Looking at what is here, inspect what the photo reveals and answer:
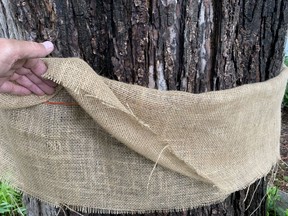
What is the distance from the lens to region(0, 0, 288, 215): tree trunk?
1003 mm

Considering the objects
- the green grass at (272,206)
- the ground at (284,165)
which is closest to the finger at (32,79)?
the green grass at (272,206)

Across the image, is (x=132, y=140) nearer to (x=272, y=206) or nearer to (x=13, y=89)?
(x=13, y=89)

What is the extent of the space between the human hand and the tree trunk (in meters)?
0.08

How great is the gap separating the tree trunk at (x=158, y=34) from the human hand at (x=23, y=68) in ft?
0.26

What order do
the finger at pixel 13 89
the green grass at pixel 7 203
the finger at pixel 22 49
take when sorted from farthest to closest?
the green grass at pixel 7 203 → the finger at pixel 13 89 → the finger at pixel 22 49

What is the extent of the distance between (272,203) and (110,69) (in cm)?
126

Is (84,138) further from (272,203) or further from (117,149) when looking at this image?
(272,203)

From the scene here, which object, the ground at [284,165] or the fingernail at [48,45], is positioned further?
the ground at [284,165]

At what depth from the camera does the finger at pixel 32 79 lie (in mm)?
1007

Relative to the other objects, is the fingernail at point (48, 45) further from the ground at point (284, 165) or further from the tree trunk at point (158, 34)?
the ground at point (284, 165)

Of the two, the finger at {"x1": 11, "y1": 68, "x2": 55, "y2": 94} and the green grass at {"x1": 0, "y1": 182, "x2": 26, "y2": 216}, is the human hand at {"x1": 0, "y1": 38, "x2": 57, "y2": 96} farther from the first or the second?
the green grass at {"x1": 0, "y1": 182, "x2": 26, "y2": 216}

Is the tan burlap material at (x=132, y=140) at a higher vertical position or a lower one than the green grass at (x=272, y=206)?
higher

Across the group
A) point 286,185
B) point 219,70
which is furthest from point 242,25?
point 286,185

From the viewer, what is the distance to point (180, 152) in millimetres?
1031
